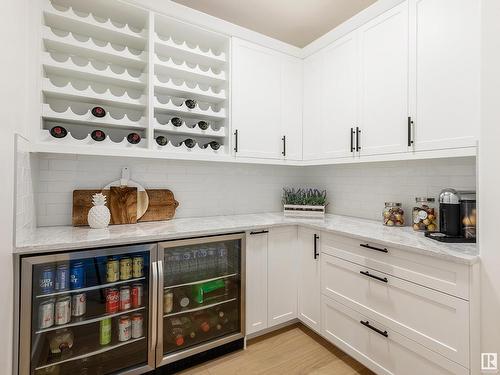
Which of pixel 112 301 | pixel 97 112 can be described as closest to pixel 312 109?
pixel 97 112

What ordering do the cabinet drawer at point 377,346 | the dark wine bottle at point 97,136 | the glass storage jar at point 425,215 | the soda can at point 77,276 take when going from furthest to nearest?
1. the glass storage jar at point 425,215
2. the dark wine bottle at point 97,136
3. the soda can at point 77,276
4. the cabinet drawer at point 377,346

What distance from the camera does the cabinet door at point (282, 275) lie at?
217 centimetres

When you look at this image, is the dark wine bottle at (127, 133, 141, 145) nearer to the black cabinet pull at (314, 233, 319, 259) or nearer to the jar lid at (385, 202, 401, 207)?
the black cabinet pull at (314, 233, 319, 259)

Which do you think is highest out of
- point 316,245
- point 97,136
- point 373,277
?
point 97,136

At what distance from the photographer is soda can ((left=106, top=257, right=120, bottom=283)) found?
1614 mm

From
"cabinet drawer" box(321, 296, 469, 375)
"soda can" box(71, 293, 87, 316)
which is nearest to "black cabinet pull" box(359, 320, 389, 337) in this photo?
"cabinet drawer" box(321, 296, 469, 375)

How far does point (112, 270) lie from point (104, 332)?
396 millimetres

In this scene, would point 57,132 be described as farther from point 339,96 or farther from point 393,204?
point 393,204

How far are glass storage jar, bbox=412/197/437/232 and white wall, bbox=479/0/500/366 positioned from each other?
52 centimetres

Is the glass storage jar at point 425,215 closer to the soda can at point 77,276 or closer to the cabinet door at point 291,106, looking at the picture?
the cabinet door at point 291,106

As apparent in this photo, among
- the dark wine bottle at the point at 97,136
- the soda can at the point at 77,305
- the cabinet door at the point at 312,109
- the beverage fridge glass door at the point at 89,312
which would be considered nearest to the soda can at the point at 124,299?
the beverage fridge glass door at the point at 89,312

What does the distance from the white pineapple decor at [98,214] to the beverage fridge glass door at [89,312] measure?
315 mm

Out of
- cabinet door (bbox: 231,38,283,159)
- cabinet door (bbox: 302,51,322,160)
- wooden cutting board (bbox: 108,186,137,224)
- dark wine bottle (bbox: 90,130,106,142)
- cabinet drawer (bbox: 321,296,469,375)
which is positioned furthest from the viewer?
cabinet door (bbox: 302,51,322,160)

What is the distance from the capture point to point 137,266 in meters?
1.70
